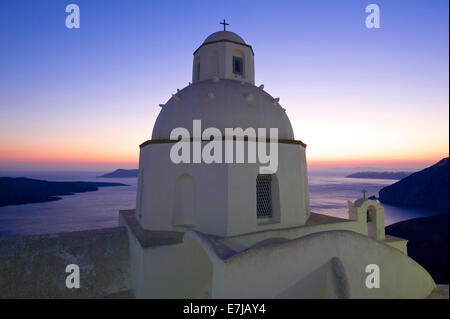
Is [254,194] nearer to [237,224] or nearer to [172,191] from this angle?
[237,224]

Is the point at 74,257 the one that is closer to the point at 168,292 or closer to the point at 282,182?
the point at 168,292

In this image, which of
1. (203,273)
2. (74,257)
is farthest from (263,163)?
(74,257)

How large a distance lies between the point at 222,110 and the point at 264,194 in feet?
11.6

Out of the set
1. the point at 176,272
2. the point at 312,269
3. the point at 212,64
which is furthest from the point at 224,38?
the point at 312,269

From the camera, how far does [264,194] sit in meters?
8.98

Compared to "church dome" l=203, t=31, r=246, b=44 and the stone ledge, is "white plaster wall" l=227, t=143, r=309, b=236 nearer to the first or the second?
the stone ledge

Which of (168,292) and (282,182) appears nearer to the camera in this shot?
(168,292)

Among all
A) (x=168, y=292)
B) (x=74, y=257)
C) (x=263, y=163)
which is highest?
(x=263, y=163)

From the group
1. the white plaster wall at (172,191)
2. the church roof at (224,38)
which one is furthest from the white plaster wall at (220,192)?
the church roof at (224,38)

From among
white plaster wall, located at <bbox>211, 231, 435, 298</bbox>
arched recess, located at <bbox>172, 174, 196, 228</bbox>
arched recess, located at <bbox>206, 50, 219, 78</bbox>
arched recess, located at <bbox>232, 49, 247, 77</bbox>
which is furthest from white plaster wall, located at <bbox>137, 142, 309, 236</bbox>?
arched recess, located at <bbox>232, 49, 247, 77</bbox>

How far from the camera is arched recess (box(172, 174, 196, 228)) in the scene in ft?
28.2

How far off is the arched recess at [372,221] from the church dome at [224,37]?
10234mm
